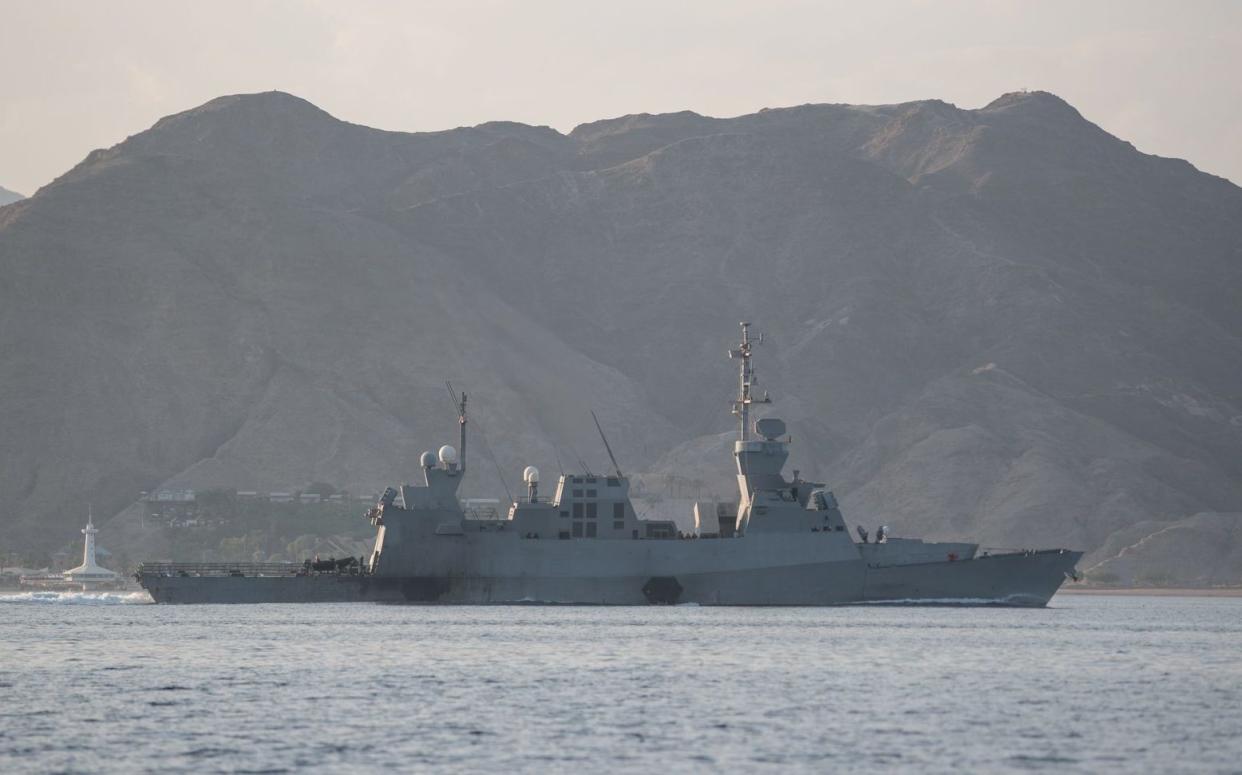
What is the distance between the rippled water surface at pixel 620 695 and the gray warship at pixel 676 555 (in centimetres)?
399

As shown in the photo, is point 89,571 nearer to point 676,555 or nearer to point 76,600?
point 76,600

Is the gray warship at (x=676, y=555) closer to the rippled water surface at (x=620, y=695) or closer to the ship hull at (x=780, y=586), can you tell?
the ship hull at (x=780, y=586)

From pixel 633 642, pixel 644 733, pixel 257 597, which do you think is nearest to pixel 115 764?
pixel 644 733

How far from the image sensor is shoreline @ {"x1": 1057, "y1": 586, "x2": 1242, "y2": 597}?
156 meters

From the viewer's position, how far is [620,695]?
44.8m

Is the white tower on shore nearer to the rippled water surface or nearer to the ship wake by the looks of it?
the ship wake

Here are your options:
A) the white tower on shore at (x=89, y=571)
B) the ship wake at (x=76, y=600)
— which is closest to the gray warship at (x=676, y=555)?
the ship wake at (x=76, y=600)

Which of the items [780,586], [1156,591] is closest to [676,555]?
[780,586]

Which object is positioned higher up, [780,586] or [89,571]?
[89,571]

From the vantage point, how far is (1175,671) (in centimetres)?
5238

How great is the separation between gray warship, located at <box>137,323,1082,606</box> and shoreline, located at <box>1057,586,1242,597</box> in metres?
79.4

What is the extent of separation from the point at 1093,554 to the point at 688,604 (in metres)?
119

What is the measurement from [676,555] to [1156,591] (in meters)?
98.9

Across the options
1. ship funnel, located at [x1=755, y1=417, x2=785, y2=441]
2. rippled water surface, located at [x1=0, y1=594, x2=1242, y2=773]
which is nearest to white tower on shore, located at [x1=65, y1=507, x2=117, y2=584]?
rippled water surface, located at [x1=0, y1=594, x2=1242, y2=773]
